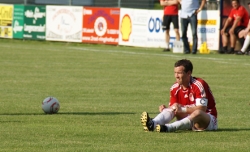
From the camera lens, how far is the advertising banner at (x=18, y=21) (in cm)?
3672

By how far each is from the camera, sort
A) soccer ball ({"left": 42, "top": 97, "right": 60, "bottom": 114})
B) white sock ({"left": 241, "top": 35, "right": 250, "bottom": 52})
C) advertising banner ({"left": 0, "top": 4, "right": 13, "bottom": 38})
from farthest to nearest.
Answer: advertising banner ({"left": 0, "top": 4, "right": 13, "bottom": 38}) < white sock ({"left": 241, "top": 35, "right": 250, "bottom": 52}) < soccer ball ({"left": 42, "top": 97, "right": 60, "bottom": 114})

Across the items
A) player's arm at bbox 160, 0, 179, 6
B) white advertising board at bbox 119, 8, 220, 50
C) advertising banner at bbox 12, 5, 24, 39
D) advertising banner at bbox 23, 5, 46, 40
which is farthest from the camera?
advertising banner at bbox 12, 5, 24, 39

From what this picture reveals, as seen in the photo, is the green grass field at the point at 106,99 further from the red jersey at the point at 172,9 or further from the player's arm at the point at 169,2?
the player's arm at the point at 169,2

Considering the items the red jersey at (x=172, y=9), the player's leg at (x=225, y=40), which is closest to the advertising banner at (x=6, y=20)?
the red jersey at (x=172, y=9)

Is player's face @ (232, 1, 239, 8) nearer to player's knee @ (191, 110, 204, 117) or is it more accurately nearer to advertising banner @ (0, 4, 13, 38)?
advertising banner @ (0, 4, 13, 38)

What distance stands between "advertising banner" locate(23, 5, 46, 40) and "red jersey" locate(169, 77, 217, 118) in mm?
26175

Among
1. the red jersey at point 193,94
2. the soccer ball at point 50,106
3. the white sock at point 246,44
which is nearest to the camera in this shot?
the red jersey at point 193,94

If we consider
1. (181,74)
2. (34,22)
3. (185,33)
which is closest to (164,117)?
(181,74)

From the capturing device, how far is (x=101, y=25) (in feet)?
110

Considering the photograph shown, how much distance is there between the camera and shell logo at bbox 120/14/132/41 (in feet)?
105

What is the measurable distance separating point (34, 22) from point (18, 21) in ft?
3.05

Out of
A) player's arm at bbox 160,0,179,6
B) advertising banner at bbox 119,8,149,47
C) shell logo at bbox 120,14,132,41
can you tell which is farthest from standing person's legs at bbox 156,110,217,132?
shell logo at bbox 120,14,132,41

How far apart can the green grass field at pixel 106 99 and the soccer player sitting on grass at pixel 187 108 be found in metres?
0.14

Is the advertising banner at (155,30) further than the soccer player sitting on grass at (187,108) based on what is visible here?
Yes
